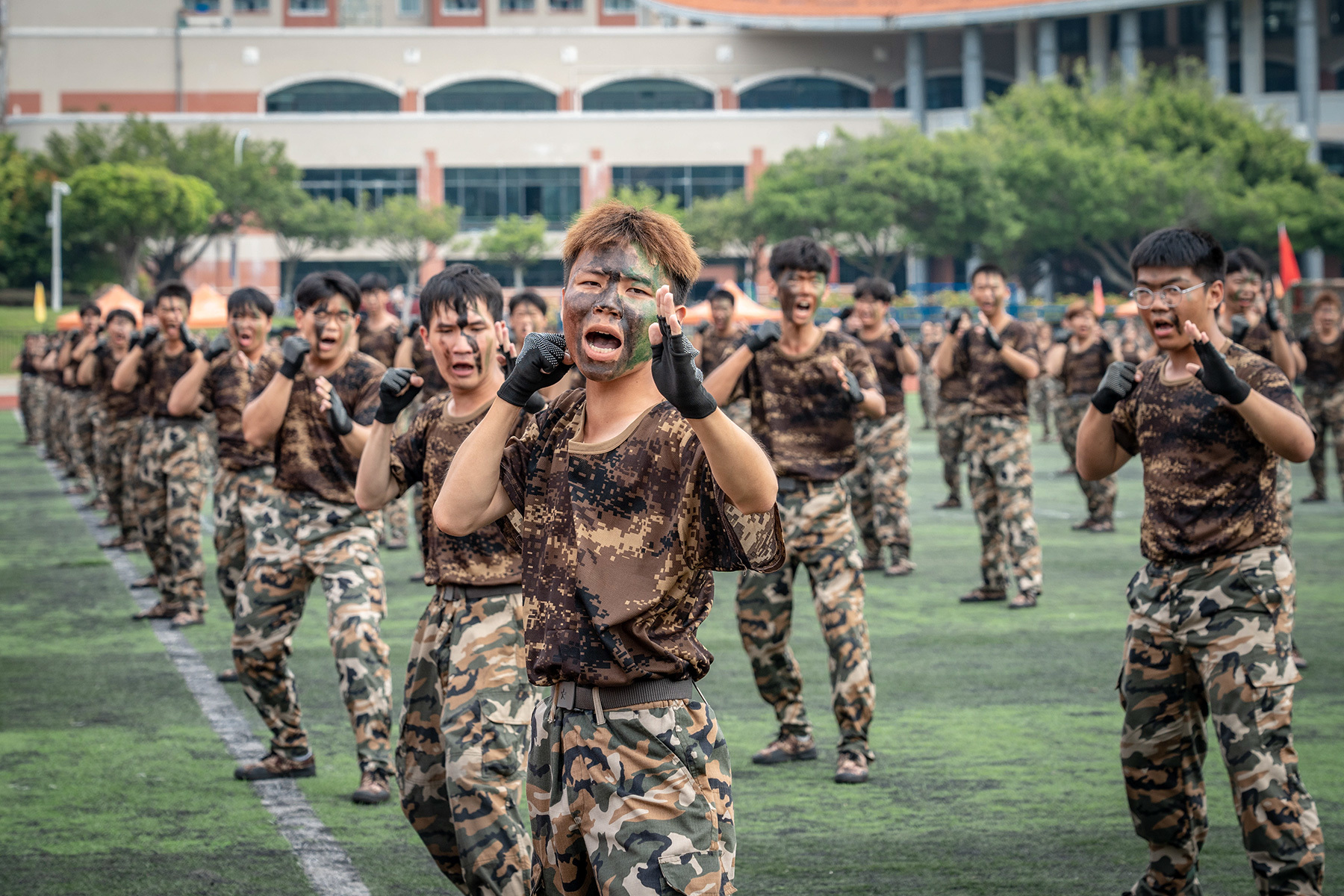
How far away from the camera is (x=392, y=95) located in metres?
78.6

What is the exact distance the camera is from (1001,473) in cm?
1153

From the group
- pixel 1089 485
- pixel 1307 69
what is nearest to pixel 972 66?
pixel 1307 69

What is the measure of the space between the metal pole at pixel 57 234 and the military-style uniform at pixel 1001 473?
164 feet

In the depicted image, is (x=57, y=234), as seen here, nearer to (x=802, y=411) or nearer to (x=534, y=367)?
(x=802, y=411)

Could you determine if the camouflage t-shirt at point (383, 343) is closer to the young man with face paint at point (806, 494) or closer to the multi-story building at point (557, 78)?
the young man with face paint at point (806, 494)

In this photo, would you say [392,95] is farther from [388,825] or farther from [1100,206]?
[388,825]

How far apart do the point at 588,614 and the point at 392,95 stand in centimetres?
7825

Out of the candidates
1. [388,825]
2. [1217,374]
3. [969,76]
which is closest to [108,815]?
[388,825]

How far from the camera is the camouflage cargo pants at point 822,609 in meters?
6.96

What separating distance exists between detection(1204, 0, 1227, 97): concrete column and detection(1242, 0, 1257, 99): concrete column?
2.69ft

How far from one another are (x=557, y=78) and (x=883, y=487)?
6817 centimetres

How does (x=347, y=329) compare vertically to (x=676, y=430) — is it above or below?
above

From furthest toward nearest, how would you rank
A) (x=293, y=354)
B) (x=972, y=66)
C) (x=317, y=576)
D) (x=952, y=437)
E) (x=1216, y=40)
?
(x=972, y=66), (x=1216, y=40), (x=952, y=437), (x=317, y=576), (x=293, y=354)

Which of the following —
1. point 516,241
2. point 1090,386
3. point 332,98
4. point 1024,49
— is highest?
point 1024,49
